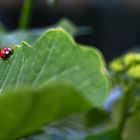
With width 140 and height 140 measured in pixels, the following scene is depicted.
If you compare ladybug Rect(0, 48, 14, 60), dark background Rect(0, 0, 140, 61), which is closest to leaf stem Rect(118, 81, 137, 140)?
ladybug Rect(0, 48, 14, 60)

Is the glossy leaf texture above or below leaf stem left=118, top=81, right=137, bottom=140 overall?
below

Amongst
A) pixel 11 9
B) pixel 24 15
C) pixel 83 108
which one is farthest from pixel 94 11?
pixel 83 108

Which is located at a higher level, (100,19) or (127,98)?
(100,19)

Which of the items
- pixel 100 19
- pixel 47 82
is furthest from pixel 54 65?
pixel 100 19

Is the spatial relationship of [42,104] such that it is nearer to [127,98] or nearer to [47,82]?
[47,82]

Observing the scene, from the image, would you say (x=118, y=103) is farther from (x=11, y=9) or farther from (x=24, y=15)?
(x=11, y=9)

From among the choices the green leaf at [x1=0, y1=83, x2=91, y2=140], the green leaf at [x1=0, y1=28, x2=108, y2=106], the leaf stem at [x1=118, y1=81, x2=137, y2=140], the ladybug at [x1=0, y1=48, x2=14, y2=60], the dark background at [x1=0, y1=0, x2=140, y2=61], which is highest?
the dark background at [x1=0, y1=0, x2=140, y2=61]

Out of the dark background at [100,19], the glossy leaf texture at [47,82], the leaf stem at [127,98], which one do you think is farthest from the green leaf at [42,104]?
the dark background at [100,19]

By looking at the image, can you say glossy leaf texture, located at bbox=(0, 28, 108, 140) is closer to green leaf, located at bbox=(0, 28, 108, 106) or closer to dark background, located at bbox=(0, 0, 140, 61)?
green leaf, located at bbox=(0, 28, 108, 106)
